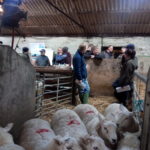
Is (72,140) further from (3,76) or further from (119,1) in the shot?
(119,1)

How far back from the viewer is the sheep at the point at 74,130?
246 cm

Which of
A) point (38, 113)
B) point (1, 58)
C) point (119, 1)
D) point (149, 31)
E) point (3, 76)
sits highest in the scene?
point (119, 1)

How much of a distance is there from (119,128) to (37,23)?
409 inches

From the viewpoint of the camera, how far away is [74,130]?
3277 millimetres

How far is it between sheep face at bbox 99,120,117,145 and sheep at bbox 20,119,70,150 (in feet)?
2.18

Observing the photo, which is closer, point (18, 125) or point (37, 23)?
point (18, 125)

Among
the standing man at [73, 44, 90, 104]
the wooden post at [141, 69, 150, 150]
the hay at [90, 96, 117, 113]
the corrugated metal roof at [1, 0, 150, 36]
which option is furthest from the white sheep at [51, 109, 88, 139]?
Result: the corrugated metal roof at [1, 0, 150, 36]

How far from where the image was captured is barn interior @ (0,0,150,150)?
336cm

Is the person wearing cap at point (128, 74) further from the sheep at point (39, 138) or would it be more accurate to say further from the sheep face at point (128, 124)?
the sheep at point (39, 138)

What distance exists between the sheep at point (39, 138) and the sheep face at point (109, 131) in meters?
0.66

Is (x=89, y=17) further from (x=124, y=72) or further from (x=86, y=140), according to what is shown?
(x=86, y=140)

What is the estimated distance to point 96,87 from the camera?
8.06 metres

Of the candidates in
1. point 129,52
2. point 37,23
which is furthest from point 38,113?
point 37,23

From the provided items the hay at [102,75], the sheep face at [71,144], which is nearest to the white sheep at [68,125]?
the sheep face at [71,144]
